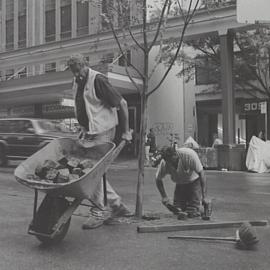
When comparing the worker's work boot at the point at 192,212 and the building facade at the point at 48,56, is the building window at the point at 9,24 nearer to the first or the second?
the building facade at the point at 48,56

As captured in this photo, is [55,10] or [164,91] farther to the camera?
[55,10]

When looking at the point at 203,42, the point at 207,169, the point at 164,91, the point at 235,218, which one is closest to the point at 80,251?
the point at 235,218

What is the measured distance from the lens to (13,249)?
5.22 meters

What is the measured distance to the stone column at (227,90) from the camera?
765 inches

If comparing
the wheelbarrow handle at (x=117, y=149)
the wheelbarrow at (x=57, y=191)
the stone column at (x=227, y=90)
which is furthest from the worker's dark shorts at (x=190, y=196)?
the stone column at (x=227, y=90)

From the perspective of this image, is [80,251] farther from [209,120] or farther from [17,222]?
[209,120]

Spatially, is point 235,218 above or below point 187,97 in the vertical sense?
below

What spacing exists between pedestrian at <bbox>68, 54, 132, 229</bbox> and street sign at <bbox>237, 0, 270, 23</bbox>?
2178 mm

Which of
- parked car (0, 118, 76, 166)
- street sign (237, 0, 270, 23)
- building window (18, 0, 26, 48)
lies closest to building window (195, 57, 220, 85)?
parked car (0, 118, 76, 166)

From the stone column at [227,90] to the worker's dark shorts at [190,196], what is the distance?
41.5 feet

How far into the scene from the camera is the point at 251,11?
438 cm

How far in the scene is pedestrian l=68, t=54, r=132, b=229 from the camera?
6156mm

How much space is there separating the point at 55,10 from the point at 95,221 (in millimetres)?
28666

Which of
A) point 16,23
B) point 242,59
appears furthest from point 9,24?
point 242,59
